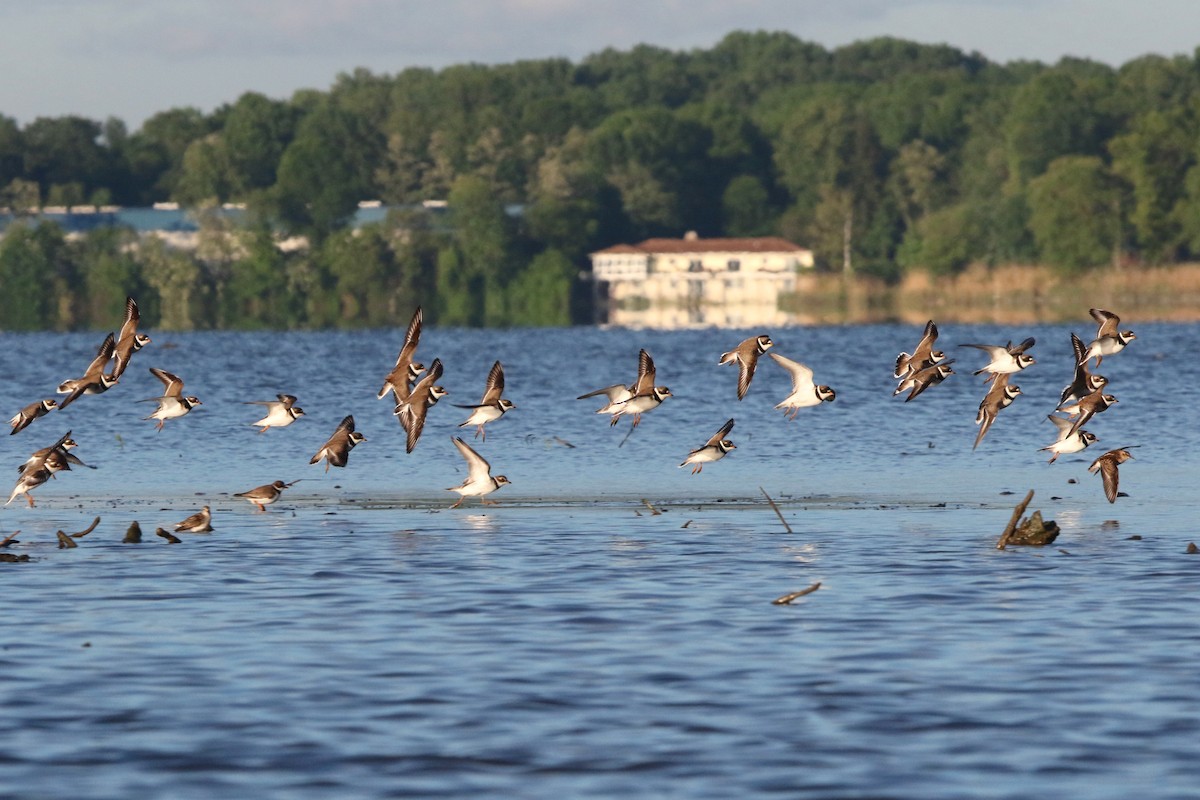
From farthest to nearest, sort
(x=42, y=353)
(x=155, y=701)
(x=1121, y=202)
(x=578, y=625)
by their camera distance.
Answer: (x=1121, y=202) < (x=42, y=353) < (x=578, y=625) < (x=155, y=701)

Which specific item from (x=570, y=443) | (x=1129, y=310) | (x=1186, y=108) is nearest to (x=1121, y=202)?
(x=1186, y=108)

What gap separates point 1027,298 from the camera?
586 ft

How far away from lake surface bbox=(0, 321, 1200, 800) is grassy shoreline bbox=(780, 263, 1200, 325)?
10177 centimetres

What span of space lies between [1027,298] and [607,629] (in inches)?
6300

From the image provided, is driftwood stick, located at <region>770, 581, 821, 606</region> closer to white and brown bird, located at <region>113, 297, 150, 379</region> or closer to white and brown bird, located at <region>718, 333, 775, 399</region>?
white and brown bird, located at <region>718, 333, 775, 399</region>

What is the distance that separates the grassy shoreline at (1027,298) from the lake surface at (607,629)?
4007 inches

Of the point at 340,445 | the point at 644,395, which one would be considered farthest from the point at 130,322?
the point at 644,395

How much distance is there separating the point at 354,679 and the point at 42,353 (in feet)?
300

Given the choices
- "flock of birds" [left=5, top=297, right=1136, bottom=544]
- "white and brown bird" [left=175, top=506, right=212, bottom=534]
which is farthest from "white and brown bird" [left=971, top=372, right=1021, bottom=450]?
"white and brown bird" [left=175, top=506, right=212, bottom=534]

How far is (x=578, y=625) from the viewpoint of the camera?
2325 centimetres

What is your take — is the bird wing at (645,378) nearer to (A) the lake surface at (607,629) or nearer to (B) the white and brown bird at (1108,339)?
(A) the lake surface at (607,629)

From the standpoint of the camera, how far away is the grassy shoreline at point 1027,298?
5876 inches

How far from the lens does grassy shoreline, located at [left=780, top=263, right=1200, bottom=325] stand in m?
149

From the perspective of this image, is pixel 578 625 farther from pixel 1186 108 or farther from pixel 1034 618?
pixel 1186 108
